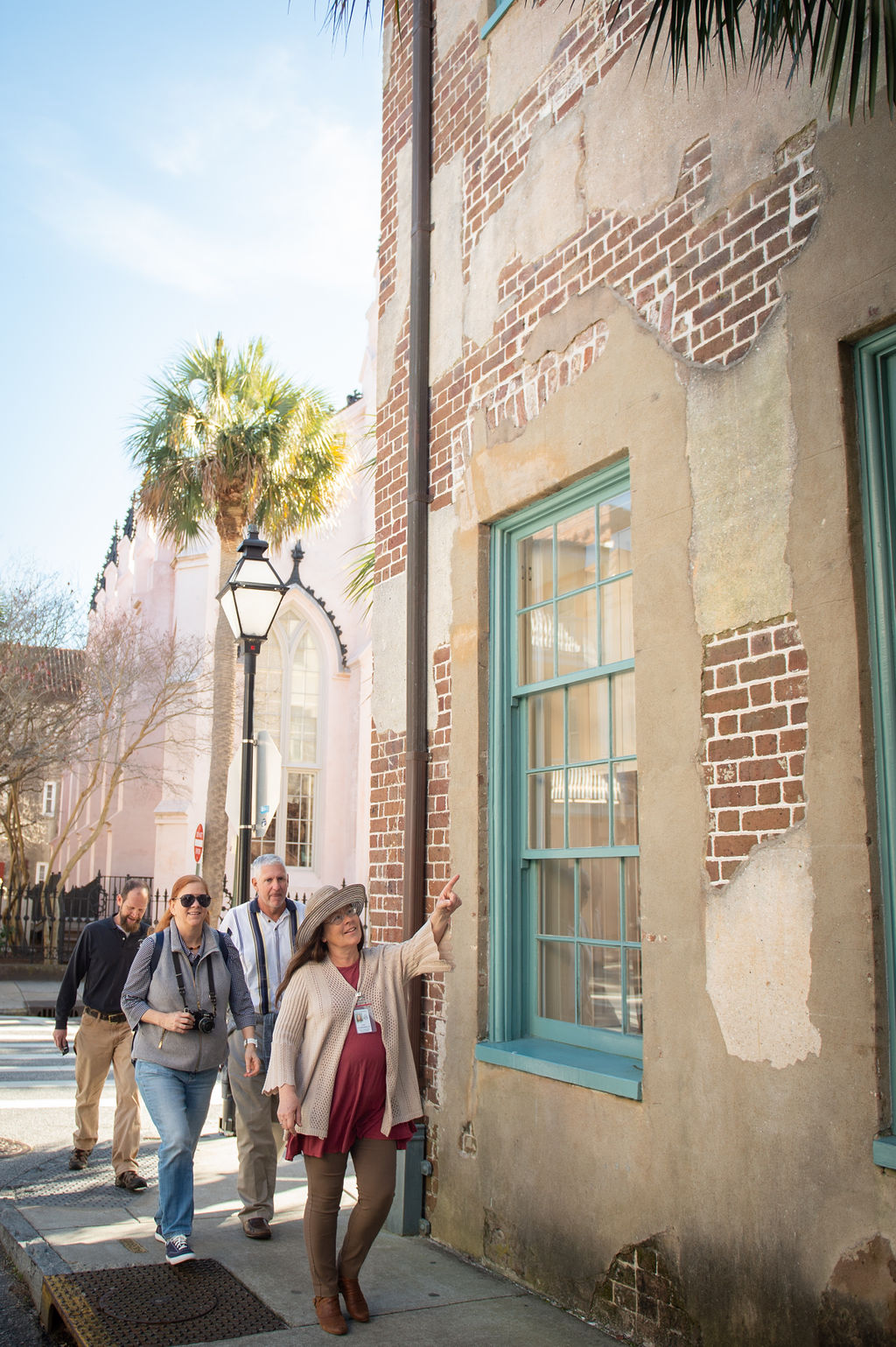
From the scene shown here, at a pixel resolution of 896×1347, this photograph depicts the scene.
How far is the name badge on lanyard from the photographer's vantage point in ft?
15.8

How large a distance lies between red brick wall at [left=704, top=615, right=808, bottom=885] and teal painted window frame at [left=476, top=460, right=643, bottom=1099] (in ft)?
2.78

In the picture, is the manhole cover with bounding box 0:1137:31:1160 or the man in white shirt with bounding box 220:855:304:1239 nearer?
the man in white shirt with bounding box 220:855:304:1239

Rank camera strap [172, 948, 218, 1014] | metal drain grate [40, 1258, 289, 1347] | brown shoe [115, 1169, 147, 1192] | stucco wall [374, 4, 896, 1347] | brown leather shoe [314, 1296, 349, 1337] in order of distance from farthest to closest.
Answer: brown shoe [115, 1169, 147, 1192] < camera strap [172, 948, 218, 1014] < brown leather shoe [314, 1296, 349, 1337] < metal drain grate [40, 1258, 289, 1347] < stucco wall [374, 4, 896, 1347]

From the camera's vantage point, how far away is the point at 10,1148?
8.30m

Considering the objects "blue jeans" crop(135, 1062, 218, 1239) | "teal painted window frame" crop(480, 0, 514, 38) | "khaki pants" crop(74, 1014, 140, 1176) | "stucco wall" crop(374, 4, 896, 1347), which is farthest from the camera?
"khaki pants" crop(74, 1014, 140, 1176)

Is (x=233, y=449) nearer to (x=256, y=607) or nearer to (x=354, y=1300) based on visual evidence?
(x=256, y=607)

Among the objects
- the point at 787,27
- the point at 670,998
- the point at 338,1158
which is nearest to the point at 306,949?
the point at 338,1158

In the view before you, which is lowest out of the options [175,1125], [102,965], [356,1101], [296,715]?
[175,1125]

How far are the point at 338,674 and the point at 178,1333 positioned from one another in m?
22.9

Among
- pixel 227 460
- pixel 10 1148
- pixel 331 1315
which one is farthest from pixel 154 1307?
pixel 227 460

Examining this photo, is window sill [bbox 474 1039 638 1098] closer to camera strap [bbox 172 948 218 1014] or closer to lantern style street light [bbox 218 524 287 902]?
camera strap [bbox 172 948 218 1014]

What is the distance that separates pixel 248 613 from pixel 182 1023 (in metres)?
4.32

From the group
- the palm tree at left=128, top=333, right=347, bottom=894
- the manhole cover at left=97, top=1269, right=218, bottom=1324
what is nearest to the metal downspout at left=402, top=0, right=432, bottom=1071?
the manhole cover at left=97, top=1269, right=218, bottom=1324

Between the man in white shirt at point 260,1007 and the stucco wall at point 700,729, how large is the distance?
95 cm
